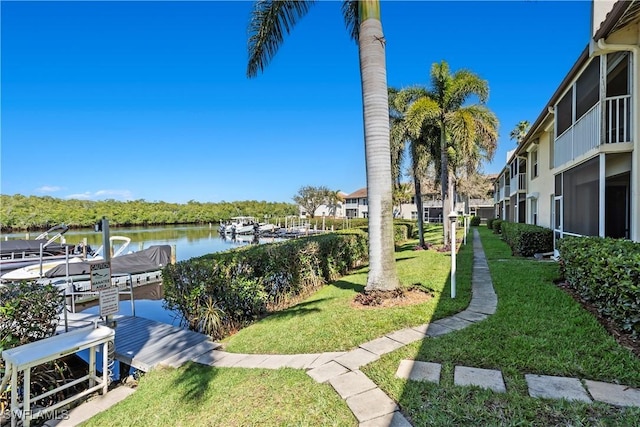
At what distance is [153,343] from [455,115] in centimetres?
1440

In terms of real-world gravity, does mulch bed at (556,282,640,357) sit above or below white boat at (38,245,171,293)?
above

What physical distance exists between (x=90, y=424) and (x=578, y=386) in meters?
5.31

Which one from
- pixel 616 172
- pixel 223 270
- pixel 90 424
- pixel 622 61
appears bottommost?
pixel 90 424

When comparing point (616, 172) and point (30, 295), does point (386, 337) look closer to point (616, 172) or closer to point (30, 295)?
point (30, 295)

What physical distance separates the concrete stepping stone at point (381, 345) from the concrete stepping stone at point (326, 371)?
61 cm

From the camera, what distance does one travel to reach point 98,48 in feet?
Answer: 39.5

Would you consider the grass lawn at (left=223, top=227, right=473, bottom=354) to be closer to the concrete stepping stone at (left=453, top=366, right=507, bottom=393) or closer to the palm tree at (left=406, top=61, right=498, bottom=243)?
the concrete stepping stone at (left=453, top=366, right=507, bottom=393)

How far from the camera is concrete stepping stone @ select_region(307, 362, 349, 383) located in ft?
12.1

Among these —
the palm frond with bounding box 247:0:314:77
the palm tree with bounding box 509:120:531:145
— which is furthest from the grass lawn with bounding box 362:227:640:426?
the palm tree with bounding box 509:120:531:145

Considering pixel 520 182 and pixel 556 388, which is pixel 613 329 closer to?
pixel 556 388

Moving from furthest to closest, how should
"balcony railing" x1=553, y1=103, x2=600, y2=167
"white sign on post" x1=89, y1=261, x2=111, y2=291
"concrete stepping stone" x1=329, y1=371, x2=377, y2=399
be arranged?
"balcony railing" x1=553, y1=103, x2=600, y2=167 < "white sign on post" x1=89, y1=261, x2=111, y2=291 < "concrete stepping stone" x1=329, y1=371, x2=377, y2=399

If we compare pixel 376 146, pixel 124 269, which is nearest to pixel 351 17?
pixel 376 146

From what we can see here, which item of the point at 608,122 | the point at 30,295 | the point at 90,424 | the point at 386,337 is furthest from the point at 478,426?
the point at 608,122

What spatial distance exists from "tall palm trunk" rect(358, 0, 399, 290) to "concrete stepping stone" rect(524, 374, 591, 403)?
342 cm
